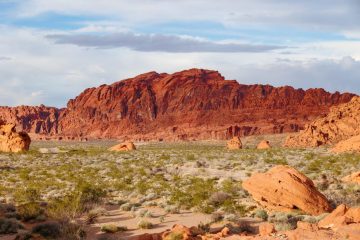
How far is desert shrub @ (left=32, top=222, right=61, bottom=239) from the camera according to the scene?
15.9m

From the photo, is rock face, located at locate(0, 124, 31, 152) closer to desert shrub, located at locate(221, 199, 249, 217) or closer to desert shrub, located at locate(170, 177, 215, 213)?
desert shrub, located at locate(170, 177, 215, 213)

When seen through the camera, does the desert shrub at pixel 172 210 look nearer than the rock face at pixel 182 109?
Yes

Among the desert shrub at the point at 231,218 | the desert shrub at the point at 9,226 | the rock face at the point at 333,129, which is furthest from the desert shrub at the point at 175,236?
the rock face at the point at 333,129

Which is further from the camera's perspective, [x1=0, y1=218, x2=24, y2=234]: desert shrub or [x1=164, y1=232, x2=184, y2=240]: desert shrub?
[x1=0, y1=218, x2=24, y2=234]: desert shrub

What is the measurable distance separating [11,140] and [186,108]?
359 feet

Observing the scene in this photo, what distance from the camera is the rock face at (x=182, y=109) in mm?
145375

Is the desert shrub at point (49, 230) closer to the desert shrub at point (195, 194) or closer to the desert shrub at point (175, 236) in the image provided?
the desert shrub at point (175, 236)

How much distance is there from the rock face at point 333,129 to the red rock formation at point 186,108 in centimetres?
5378

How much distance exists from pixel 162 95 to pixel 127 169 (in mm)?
130953

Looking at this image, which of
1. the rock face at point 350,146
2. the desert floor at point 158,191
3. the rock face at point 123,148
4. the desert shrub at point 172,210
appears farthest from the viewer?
the rock face at point 123,148

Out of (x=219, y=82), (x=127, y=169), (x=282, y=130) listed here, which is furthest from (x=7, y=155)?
(x=219, y=82)

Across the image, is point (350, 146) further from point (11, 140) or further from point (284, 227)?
point (284, 227)

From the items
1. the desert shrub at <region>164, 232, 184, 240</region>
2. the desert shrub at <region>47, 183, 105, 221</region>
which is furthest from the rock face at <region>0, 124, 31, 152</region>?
the desert shrub at <region>164, 232, 184, 240</region>

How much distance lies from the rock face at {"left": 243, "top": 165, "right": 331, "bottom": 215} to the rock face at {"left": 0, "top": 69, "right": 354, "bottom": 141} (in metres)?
113
